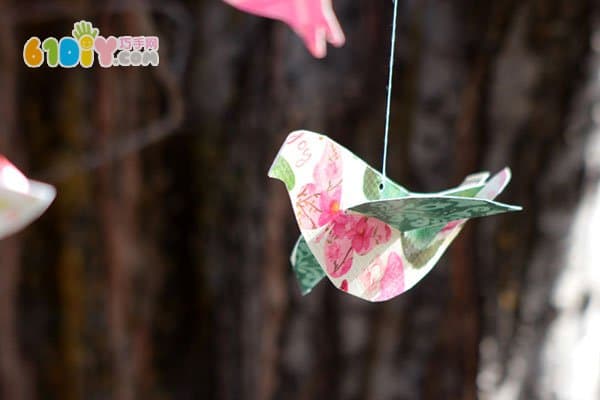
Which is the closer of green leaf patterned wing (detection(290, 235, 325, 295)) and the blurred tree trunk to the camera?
green leaf patterned wing (detection(290, 235, 325, 295))

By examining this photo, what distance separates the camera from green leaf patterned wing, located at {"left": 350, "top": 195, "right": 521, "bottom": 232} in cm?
32

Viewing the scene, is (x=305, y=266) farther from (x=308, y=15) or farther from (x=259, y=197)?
(x=259, y=197)

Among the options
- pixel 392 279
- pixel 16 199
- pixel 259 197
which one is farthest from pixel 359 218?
pixel 259 197

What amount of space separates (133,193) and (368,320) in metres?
0.30

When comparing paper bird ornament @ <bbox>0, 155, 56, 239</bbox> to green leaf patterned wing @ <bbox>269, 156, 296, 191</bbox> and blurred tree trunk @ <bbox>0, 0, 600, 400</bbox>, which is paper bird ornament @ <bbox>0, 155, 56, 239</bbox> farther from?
blurred tree trunk @ <bbox>0, 0, 600, 400</bbox>

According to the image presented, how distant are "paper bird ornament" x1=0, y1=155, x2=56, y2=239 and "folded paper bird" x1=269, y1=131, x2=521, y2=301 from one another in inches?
3.9

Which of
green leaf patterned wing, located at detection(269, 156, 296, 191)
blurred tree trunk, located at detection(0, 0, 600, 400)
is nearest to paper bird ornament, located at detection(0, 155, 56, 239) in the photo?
green leaf patterned wing, located at detection(269, 156, 296, 191)

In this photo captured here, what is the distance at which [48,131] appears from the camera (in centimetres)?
90

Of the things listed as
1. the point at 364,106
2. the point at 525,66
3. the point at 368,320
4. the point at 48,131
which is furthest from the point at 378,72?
the point at 48,131

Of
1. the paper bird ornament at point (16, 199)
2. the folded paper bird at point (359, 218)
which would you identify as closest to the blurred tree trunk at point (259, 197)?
the folded paper bird at point (359, 218)

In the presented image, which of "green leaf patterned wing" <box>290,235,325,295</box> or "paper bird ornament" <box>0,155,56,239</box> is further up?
"paper bird ornament" <box>0,155,56,239</box>

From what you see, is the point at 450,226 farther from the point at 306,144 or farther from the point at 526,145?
the point at 526,145

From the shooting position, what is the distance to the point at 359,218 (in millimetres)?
373

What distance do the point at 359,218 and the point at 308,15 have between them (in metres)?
0.10
